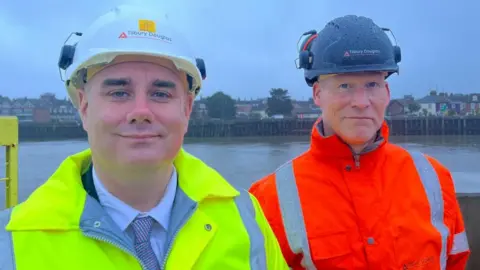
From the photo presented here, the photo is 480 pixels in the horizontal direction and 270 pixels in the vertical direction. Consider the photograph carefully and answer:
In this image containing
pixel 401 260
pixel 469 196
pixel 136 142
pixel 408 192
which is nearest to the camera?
pixel 136 142

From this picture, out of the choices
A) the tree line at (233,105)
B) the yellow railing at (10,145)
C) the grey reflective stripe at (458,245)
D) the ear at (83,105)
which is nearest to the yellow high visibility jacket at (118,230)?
the ear at (83,105)

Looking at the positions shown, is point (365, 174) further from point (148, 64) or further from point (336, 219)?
point (148, 64)

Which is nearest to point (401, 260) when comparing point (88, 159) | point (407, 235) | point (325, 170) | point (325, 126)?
point (407, 235)

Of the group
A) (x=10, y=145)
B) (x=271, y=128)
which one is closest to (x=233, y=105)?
(x=271, y=128)

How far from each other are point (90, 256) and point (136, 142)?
37 cm

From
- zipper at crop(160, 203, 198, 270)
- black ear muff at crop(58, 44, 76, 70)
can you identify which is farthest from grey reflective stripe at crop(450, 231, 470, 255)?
black ear muff at crop(58, 44, 76, 70)

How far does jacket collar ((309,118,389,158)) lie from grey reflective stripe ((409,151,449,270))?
0.24 meters

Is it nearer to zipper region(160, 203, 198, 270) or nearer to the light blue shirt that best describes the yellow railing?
the light blue shirt

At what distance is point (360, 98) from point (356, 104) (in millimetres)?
32

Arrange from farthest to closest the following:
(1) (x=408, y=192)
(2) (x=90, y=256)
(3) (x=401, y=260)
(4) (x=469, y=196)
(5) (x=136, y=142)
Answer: (4) (x=469, y=196)
(1) (x=408, y=192)
(3) (x=401, y=260)
(5) (x=136, y=142)
(2) (x=90, y=256)

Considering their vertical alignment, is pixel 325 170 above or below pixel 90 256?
above

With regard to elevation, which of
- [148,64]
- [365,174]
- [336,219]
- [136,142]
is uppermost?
[148,64]

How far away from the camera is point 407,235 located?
6.71ft

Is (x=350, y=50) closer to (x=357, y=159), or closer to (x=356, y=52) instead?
(x=356, y=52)
